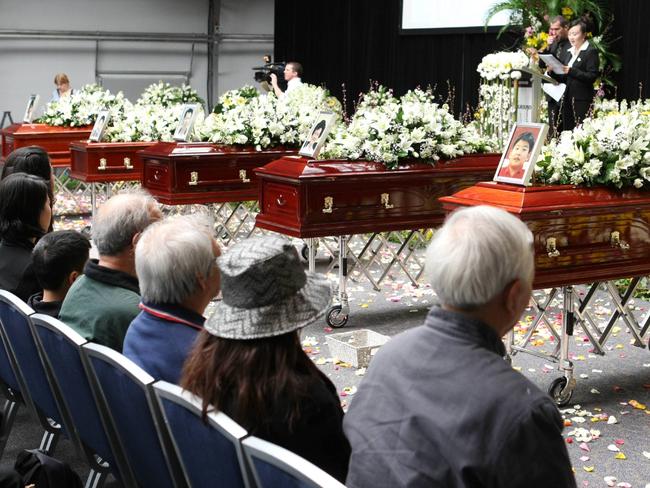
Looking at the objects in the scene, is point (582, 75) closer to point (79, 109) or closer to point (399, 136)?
point (399, 136)

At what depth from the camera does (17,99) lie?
16.2 meters

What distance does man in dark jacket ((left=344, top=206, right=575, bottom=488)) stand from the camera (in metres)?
1.70

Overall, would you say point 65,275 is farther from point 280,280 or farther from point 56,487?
point 280,280

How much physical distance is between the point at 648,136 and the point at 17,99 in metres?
13.6

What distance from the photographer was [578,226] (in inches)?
168

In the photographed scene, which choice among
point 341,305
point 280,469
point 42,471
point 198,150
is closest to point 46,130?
point 198,150

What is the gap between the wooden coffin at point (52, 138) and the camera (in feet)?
31.4

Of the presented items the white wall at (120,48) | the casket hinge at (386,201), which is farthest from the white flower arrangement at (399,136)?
the white wall at (120,48)

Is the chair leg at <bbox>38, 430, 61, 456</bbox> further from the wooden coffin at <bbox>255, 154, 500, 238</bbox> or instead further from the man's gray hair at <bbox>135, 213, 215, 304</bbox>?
the wooden coffin at <bbox>255, 154, 500, 238</bbox>

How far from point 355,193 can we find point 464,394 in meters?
3.77

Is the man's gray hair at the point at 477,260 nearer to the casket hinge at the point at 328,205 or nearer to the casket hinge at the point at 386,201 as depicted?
the casket hinge at the point at 328,205

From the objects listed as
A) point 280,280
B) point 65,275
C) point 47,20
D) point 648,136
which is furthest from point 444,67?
point 280,280

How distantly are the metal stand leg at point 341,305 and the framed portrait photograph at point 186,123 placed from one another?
6.40 feet

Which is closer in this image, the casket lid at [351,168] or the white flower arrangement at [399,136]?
the casket lid at [351,168]
